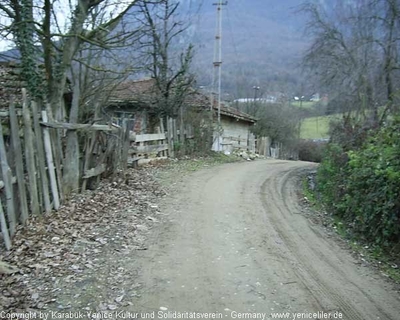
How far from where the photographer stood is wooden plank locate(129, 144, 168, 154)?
47.7ft

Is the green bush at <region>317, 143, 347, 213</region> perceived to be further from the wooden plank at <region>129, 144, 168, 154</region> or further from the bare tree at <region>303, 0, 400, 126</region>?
the wooden plank at <region>129, 144, 168, 154</region>

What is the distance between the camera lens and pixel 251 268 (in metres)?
5.76

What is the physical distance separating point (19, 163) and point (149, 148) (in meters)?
9.69

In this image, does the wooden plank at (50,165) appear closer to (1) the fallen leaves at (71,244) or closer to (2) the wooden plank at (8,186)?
(1) the fallen leaves at (71,244)

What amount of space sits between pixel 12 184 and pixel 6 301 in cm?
230

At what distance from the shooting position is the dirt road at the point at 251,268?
4.72 metres

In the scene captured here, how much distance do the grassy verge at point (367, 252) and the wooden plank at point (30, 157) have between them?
5260 millimetres

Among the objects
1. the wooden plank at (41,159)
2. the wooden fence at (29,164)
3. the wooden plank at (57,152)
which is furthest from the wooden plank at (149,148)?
the wooden plank at (41,159)

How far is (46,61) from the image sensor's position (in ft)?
34.0

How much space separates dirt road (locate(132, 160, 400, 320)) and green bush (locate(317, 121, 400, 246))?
836 mm

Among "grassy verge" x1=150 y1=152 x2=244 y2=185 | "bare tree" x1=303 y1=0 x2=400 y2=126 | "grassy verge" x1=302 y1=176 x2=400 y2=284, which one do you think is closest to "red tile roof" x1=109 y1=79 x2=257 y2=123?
"grassy verge" x1=150 y1=152 x2=244 y2=185

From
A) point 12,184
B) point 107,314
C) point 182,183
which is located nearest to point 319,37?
point 182,183

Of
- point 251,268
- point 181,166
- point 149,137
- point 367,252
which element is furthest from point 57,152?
point 181,166

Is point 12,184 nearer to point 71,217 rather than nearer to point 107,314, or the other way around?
point 71,217
